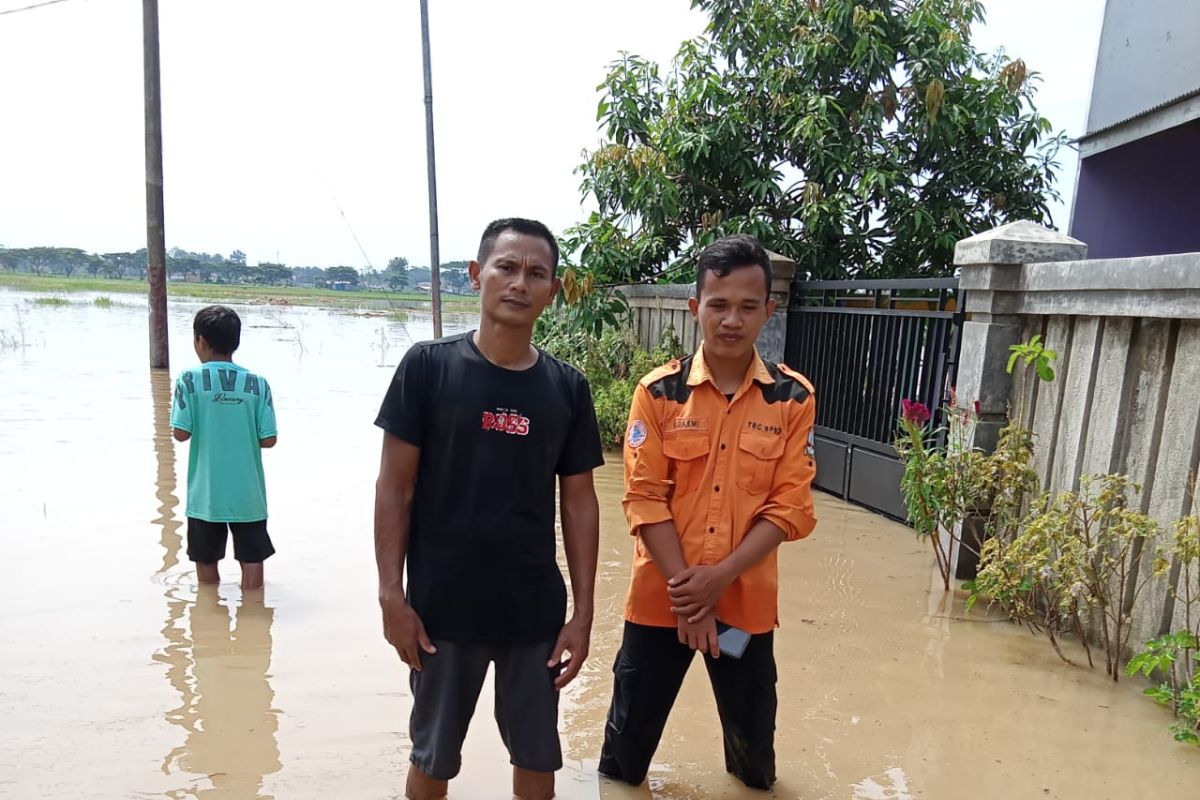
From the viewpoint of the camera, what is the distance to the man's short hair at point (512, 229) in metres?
2.27

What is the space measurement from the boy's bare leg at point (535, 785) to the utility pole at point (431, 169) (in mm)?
12388

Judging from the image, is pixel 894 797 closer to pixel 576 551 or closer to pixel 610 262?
pixel 576 551

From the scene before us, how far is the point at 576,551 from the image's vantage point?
7.61ft

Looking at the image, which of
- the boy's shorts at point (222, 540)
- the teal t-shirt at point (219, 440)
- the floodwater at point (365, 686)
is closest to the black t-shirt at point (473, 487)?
the floodwater at point (365, 686)

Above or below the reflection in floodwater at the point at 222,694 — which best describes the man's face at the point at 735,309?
above

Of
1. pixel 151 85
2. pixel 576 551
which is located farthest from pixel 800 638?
pixel 151 85

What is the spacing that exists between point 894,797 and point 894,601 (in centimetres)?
190

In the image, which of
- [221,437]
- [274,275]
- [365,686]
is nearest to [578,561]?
[365,686]

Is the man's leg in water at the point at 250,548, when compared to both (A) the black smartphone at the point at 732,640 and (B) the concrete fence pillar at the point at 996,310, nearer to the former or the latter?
(A) the black smartphone at the point at 732,640

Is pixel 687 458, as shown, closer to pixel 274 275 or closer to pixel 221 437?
pixel 221 437

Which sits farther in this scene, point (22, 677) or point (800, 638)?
point (800, 638)

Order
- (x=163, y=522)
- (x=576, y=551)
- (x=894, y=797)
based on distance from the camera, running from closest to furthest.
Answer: (x=576, y=551)
(x=894, y=797)
(x=163, y=522)

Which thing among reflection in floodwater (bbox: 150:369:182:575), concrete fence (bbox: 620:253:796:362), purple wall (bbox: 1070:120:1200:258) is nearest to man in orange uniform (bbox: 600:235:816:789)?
reflection in floodwater (bbox: 150:369:182:575)

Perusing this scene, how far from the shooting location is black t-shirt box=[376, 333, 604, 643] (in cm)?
213
